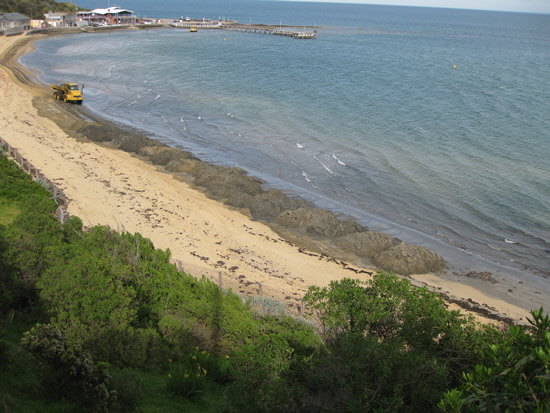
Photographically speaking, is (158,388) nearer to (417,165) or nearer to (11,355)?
(11,355)

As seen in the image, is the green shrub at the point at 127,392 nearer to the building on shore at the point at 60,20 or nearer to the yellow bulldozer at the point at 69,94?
the yellow bulldozer at the point at 69,94

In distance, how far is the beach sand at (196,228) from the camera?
20.9m

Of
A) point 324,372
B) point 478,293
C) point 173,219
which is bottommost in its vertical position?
point 478,293

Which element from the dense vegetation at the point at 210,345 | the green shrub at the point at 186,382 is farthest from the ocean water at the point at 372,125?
the green shrub at the point at 186,382

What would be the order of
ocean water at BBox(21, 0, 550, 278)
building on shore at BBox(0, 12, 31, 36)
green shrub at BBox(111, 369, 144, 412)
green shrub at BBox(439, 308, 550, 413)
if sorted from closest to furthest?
1. green shrub at BBox(439, 308, 550, 413)
2. green shrub at BBox(111, 369, 144, 412)
3. ocean water at BBox(21, 0, 550, 278)
4. building on shore at BBox(0, 12, 31, 36)

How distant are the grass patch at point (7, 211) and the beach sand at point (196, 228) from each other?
12.1ft

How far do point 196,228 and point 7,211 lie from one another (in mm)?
8465

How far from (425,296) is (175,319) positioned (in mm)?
6185

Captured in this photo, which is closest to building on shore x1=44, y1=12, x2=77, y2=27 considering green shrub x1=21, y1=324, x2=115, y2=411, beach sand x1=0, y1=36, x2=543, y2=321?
beach sand x1=0, y1=36, x2=543, y2=321

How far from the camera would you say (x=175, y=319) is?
43.1ft

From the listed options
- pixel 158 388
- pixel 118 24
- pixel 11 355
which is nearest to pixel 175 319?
pixel 158 388

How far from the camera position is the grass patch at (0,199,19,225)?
18.4 meters

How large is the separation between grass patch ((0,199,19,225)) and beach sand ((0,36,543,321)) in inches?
146

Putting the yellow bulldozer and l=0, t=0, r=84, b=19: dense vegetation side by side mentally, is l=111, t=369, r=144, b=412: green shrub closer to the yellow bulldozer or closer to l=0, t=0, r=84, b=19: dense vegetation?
the yellow bulldozer
